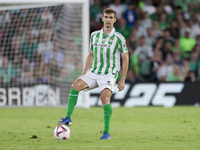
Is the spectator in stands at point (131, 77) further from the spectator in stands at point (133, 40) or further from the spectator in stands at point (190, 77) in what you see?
the spectator in stands at point (190, 77)

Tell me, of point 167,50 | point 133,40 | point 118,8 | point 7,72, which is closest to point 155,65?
point 167,50

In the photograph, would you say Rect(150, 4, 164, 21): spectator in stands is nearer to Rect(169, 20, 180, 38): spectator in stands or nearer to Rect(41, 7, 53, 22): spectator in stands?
Rect(169, 20, 180, 38): spectator in stands

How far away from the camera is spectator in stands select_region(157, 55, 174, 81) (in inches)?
492

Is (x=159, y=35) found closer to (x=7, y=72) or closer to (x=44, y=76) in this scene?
(x=44, y=76)

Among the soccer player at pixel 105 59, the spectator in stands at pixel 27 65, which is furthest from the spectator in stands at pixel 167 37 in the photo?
the soccer player at pixel 105 59

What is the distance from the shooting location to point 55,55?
12.1 metres

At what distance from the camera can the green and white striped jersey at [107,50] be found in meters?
5.97

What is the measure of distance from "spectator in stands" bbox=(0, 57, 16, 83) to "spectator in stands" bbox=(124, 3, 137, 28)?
4752mm

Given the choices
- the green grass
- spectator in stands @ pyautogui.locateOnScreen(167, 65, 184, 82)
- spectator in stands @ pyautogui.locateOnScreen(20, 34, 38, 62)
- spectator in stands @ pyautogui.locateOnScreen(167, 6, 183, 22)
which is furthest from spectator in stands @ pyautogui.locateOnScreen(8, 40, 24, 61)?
spectator in stands @ pyautogui.locateOnScreen(167, 6, 183, 22)

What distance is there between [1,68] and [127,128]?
5.64 meters

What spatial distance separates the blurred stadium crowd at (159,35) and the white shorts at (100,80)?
638 cm

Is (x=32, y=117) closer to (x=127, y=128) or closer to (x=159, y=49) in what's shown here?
(x=127, y=128)

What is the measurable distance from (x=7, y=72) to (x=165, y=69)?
4.87 m

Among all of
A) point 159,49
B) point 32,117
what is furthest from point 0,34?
point 159,49
